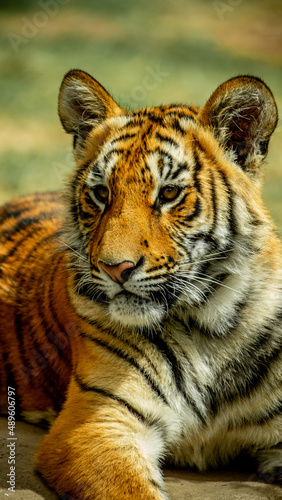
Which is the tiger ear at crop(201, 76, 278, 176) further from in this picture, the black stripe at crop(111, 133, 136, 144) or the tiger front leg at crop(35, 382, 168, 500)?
the tiger front leg at crop(35, 382, 168, 500)

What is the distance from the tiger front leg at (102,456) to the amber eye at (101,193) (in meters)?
0.65

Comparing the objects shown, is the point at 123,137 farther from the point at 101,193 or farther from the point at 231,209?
the point at 231,209

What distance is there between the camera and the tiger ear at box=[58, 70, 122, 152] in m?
2.52

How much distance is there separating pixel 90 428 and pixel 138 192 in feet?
2.44

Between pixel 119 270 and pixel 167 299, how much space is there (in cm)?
26

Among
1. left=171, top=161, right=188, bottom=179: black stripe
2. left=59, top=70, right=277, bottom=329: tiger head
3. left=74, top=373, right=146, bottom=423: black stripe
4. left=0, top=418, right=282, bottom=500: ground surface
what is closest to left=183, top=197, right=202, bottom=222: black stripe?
left=59, top=70, right=277, bottom=329: tiger head

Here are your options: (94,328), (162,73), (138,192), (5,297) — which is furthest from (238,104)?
(162,73)

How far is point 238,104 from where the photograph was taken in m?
2.33

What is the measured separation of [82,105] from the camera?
2.59 metres

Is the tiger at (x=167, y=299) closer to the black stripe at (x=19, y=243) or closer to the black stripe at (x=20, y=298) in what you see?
the black stripe at (x=20, y=298)

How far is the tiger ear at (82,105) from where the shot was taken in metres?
2.52

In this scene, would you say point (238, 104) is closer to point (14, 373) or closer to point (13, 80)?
point (14, 373)

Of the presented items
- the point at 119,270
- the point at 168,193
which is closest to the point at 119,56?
the point at 168,193

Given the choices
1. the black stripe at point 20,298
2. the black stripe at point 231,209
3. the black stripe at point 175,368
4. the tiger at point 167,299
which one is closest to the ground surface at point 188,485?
the tiger at point 167,299
